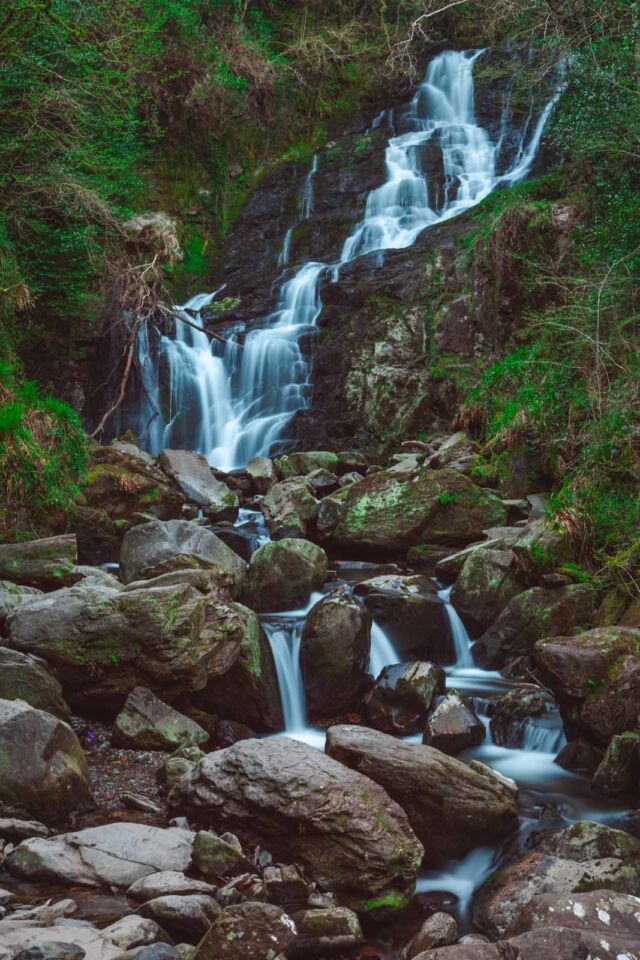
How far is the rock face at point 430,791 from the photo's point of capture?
4.45m

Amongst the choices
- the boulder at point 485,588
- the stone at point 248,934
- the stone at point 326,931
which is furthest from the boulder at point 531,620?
the stone at point 248,934

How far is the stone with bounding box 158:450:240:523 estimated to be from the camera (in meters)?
10.9

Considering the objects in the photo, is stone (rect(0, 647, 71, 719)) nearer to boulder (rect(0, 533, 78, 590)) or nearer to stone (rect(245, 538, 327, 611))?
boulder (rect(0, 533, 78, 590))

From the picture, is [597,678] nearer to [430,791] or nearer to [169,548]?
[430,791]

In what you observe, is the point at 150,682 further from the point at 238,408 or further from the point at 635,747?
the point at 238,408

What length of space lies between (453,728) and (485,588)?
211 cm

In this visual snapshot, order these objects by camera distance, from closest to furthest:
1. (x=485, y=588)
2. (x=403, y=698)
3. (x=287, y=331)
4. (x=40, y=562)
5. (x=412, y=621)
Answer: (x=403, y=698)
(x=40, y=562)
(x=412, y=621)
(x=485, y=588)
(x=287, y=331)

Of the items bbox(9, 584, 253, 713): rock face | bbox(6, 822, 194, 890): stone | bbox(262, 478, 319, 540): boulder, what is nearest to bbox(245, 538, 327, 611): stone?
bbox(262, 478, 319, 540): boulder

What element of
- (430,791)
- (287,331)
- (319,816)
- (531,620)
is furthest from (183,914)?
Result: (287,331)

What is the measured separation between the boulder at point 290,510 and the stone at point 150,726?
433cm

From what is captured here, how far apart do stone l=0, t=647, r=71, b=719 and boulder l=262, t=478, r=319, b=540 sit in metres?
4.68

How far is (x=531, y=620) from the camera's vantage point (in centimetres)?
700

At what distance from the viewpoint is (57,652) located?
552 cm

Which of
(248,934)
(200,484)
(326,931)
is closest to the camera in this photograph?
(248,934)
